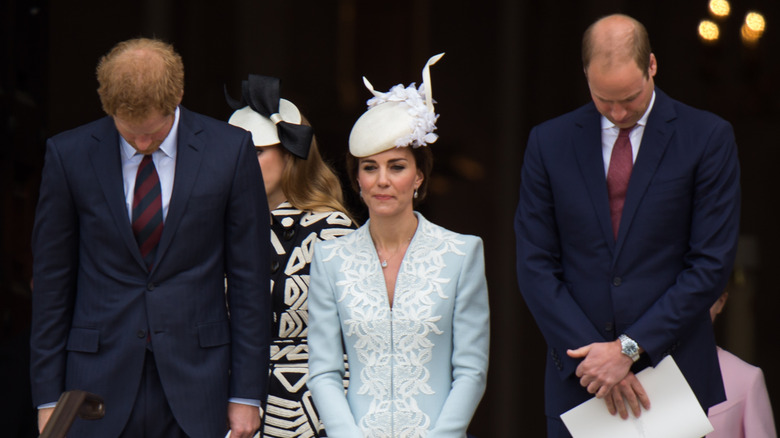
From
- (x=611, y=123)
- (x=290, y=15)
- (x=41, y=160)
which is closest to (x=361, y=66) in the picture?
(x=290, y=15)

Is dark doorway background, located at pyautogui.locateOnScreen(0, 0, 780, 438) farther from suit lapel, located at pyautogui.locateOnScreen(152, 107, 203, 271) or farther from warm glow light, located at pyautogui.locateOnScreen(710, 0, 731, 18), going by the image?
suit lapel, located at pyautogui.locateOnScreen(152, 107, 203, 271)

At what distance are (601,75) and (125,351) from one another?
5.00 ft

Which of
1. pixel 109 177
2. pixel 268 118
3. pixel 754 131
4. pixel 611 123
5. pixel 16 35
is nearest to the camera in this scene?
pixel 109 177

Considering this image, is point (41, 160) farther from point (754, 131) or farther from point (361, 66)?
point (754, 131)

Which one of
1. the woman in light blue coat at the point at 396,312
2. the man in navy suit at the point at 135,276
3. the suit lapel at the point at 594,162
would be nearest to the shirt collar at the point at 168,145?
the man in navy suit at the point at 135,276

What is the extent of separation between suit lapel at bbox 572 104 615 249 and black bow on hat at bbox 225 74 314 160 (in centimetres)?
107

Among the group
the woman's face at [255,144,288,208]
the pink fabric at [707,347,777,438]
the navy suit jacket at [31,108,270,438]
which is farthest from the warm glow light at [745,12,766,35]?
the navy suit jacket at [31,108,270,438]

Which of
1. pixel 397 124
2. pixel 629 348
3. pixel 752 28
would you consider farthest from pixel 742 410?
pixel 752 28

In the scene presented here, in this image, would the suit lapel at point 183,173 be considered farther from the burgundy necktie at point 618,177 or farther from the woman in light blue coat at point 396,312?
the burgundy necktie at point 618,177

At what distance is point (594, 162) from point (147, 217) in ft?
4.28

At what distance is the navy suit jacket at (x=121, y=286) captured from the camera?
3.59 metres

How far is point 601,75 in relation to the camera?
3678 millimetres

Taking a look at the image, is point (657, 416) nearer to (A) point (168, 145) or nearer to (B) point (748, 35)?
(A) point (168, 145)

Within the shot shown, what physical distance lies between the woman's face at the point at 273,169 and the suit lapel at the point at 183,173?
0.90 meters
